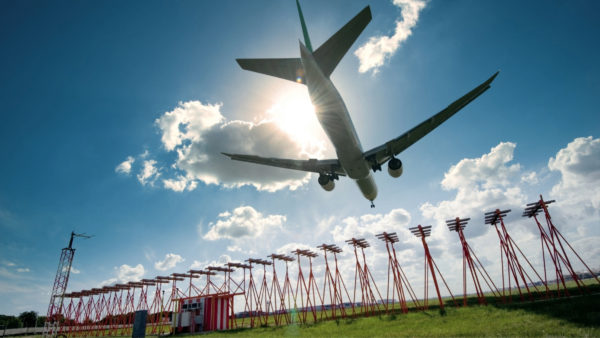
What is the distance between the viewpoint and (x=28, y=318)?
98.3 meters

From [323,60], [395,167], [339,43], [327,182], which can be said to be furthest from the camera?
[327,182]

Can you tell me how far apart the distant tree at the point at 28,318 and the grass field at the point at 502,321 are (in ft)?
397

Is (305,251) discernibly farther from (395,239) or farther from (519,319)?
(519,319)

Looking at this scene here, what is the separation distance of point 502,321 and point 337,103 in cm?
1703

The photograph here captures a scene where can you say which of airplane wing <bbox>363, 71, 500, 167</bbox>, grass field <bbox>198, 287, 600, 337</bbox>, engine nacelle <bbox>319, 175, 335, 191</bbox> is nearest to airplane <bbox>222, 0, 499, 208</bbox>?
airplane wing <bbox>363, 71, 500, 167</bbox>

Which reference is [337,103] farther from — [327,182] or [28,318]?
[28,318]

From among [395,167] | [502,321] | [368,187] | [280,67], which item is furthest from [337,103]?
[502,321]

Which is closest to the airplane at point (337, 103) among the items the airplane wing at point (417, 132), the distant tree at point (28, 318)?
the airplane wing at point (417, 132)

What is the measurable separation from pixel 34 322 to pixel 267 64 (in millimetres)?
131005

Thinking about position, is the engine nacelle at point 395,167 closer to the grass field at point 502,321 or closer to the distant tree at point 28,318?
the grass field at point 502,321

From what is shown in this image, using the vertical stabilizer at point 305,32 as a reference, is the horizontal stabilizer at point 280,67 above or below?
below

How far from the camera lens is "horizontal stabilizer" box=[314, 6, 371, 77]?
1516 centimetres

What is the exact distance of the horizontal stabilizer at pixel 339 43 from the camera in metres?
15.2

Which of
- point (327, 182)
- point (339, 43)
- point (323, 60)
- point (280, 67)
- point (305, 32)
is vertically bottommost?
point (327, 182)
